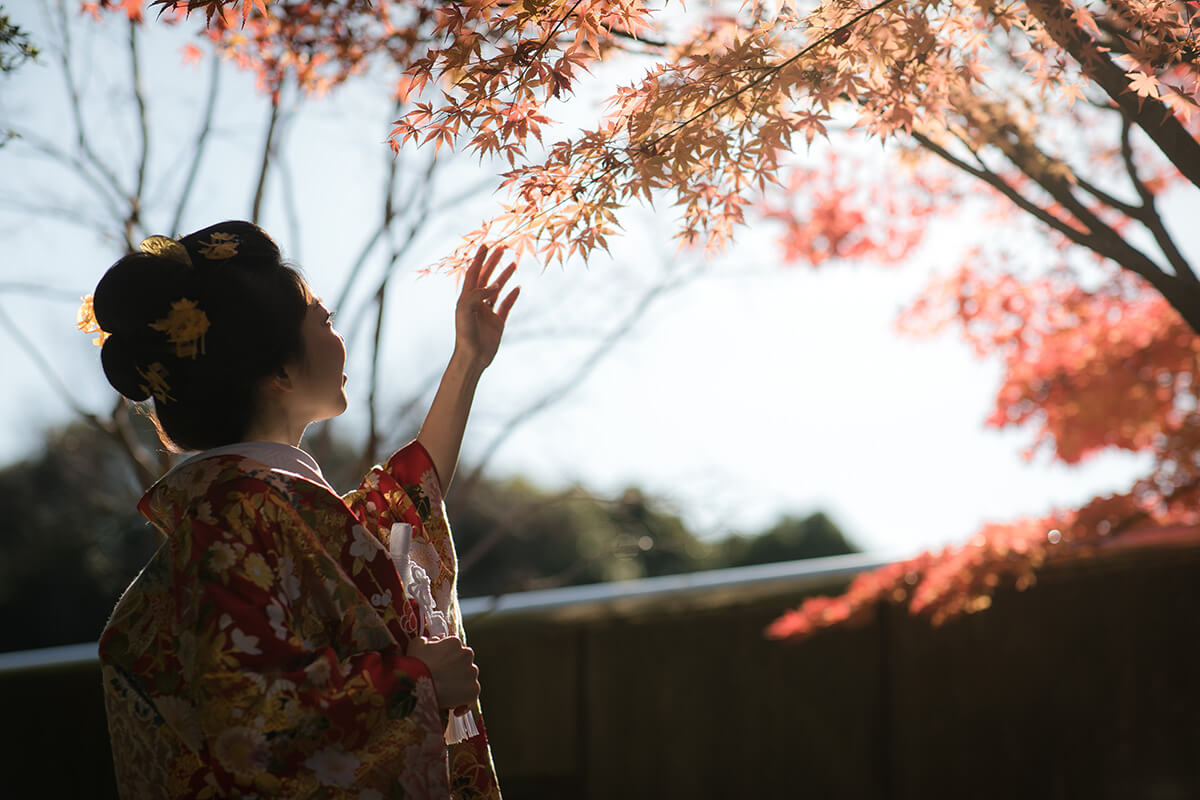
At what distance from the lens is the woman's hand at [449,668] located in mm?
1421

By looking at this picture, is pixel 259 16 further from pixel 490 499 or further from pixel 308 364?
pixel 490 499

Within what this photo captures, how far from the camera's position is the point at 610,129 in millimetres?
1717

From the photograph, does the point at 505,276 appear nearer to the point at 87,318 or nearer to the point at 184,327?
the point at 184,327

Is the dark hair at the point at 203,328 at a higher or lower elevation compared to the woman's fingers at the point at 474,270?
lower

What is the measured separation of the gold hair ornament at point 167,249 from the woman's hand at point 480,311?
0.52 m

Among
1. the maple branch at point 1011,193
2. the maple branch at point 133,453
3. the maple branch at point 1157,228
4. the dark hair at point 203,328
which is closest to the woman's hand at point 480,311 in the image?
the dark hair at point 203,328

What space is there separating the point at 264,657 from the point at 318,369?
0.48 meters

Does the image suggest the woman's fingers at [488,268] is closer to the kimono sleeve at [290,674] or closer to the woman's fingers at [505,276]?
the woman's fingers at [505,276]

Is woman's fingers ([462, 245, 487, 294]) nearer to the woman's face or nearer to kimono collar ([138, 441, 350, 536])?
the woman's face

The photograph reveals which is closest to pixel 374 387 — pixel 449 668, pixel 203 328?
pixel 203 328

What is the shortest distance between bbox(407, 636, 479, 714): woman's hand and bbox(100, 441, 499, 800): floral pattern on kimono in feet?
0.10

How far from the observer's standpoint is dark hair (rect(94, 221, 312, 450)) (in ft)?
4.68

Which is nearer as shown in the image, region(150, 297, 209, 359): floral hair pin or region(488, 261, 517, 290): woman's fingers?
region(150, 297, 209, 359): floral hair pin

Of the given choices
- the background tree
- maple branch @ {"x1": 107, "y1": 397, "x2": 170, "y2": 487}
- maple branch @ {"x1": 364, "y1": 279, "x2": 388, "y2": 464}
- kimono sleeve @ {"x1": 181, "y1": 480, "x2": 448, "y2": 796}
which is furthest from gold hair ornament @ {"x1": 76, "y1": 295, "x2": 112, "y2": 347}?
the background tree
